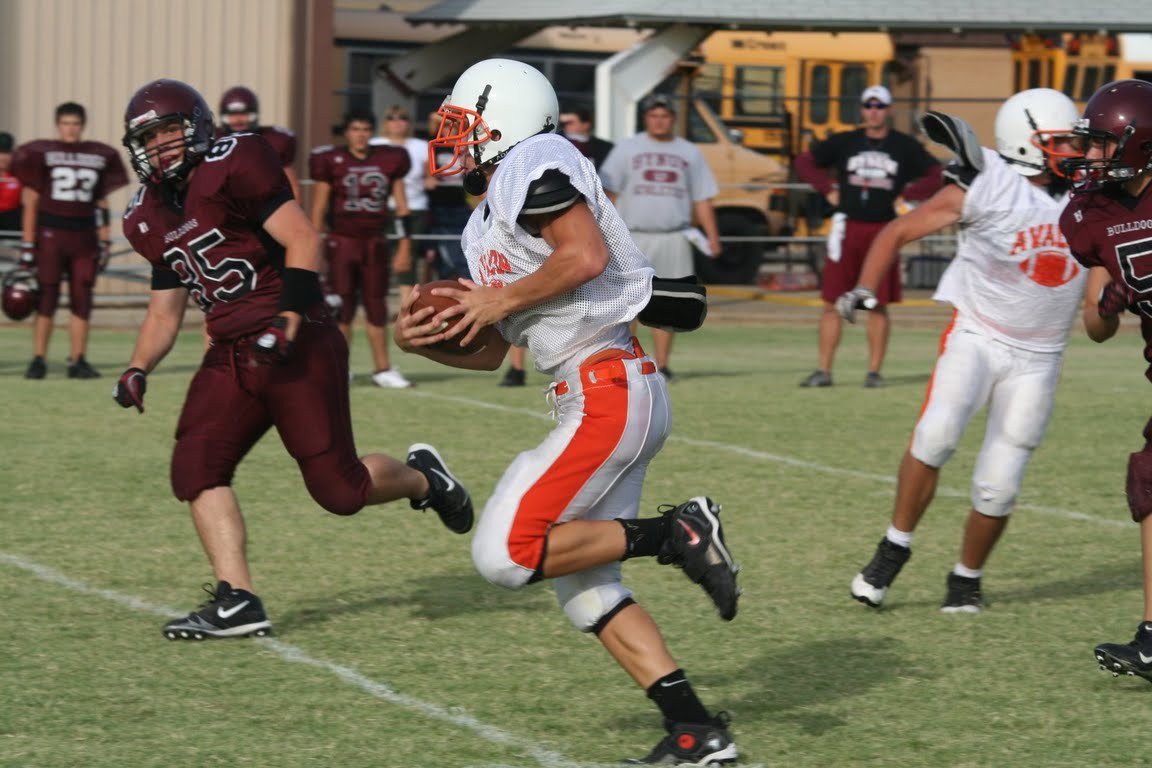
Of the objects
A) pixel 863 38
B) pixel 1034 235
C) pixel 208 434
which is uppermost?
pixel 863 38

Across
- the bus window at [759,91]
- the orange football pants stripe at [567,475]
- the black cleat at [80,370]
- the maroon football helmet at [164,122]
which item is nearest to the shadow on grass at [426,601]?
the maroon football helmet at [164,122]

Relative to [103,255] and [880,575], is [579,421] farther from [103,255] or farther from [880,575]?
[103,255]

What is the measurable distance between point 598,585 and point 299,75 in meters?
16.4

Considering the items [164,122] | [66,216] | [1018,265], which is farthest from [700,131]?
[164,122]

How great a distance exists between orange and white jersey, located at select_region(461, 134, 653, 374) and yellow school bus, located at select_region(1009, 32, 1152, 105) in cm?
2128

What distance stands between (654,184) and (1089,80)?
15.4 m

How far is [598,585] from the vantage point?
4.81 metres

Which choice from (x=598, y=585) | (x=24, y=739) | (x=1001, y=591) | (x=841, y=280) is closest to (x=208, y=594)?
(x=24, y=739)

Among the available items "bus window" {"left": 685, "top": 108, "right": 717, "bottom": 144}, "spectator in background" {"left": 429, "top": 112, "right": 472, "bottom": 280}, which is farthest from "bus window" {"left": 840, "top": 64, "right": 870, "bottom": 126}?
"spectator in background" {"left": 429, "top": 112, "right": 472, "bottom": 280}

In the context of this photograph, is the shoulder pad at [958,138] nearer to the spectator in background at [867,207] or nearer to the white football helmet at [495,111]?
the white football helmet at [495,111]

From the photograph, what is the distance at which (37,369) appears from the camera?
13.4 metres

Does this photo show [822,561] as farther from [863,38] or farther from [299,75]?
[863,38]

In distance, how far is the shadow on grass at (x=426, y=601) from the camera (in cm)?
656

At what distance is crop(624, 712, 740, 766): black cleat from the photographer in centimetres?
470
